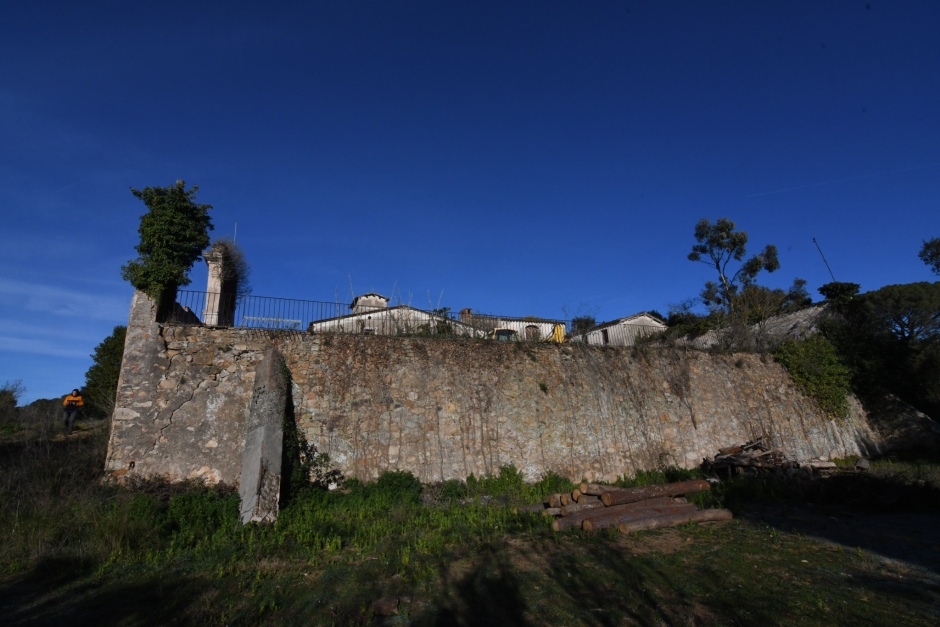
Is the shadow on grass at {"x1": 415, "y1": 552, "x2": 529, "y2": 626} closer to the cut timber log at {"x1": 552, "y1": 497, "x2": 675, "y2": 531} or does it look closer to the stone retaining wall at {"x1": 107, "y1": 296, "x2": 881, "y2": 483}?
the cut timber log at {"x1": 552, "y1": 497, "x2": 675, "y2": 531}

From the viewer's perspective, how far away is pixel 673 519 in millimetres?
8984

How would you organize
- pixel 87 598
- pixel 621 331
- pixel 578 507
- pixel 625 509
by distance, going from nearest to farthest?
pixel 87 598 → pixel 625 509 → pixel 578 507 → pixel 621 331

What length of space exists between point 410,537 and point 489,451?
4283 millimetres

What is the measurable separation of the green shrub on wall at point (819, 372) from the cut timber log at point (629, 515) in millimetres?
10388

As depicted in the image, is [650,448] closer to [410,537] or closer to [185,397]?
[410,537]

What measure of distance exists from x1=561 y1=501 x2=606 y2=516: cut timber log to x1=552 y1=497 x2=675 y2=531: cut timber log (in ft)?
0.34

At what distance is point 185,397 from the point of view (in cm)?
1041

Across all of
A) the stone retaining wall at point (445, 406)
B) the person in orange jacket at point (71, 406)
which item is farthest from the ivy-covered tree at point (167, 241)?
the person in orange jacket at point (71, 406)

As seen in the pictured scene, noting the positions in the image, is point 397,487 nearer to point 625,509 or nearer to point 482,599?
point 625,509

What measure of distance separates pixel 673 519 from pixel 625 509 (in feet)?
2.74

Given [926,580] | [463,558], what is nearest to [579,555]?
[463,558]

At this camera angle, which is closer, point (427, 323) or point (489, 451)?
point (489, 451)

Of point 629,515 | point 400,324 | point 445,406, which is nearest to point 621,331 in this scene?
point 400,324

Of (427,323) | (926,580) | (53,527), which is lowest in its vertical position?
(926,580)
